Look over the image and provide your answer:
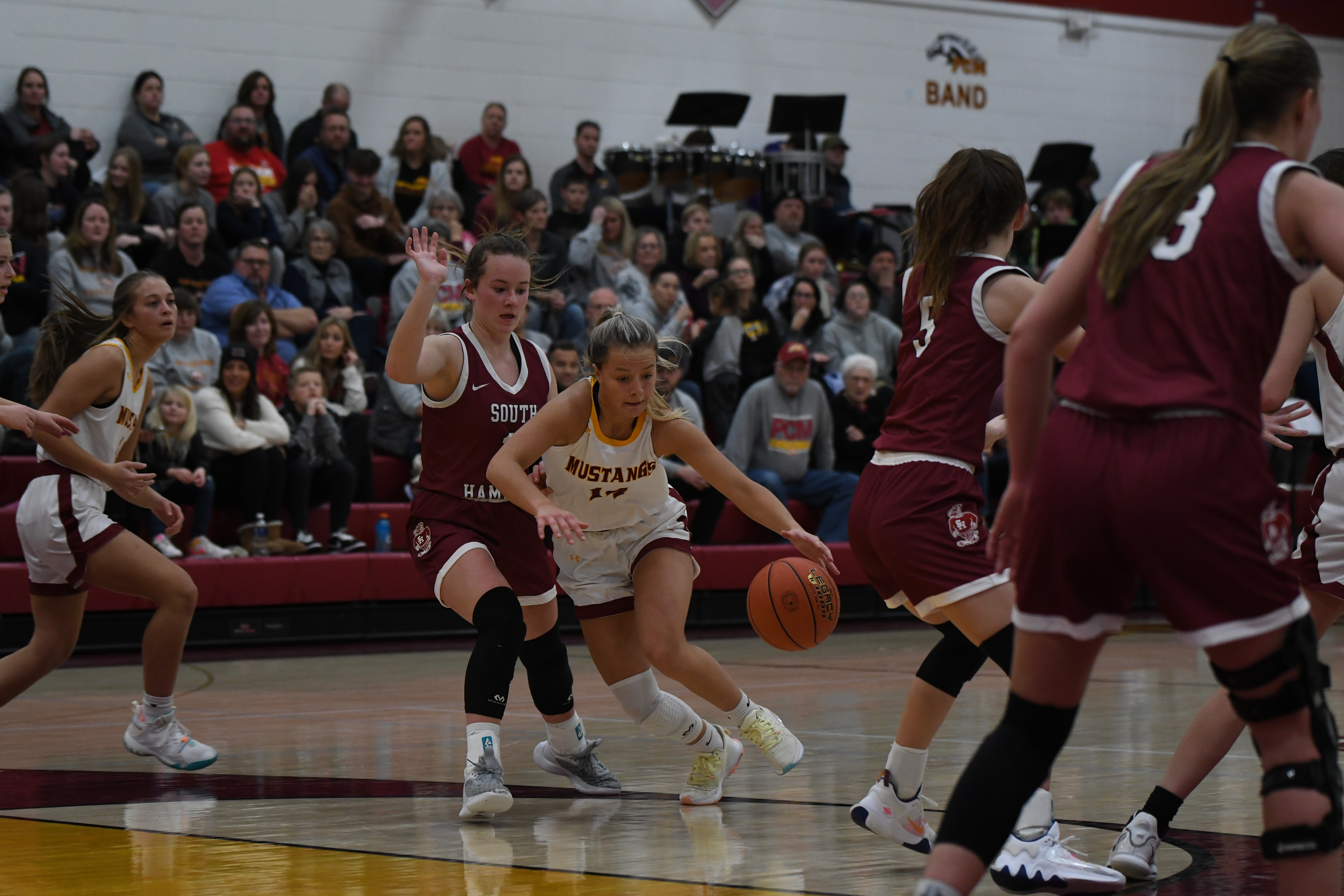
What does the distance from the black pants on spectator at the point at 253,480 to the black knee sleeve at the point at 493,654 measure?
5.18m

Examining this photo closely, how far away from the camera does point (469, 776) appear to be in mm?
4141

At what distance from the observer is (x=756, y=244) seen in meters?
12.9

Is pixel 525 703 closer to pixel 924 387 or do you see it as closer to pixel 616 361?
pixel 616 361

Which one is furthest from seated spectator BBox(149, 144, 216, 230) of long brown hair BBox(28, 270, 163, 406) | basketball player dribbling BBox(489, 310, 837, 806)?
basketball player dribbling BBox(489, 310, 837, 806)

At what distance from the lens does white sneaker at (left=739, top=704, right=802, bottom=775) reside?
441 centimetres

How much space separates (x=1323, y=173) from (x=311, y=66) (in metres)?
11.0

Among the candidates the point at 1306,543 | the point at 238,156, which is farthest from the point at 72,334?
the point at 238,156

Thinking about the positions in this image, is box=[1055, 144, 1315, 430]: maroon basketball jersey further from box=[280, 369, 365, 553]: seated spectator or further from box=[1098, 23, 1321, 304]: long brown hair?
box=[280, 369, 365, 553]: seated spectator

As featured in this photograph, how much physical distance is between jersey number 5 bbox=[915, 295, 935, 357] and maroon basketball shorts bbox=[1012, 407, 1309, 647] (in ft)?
3.98

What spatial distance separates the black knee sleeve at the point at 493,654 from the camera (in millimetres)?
4262

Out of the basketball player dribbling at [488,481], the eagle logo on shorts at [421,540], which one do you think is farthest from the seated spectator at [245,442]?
the eagle logo on shorts at [421,540]

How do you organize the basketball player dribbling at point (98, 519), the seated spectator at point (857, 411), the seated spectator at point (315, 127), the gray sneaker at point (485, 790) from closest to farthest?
the gray sneaker at point (485, 790) < the basketball player dribbling at point (98, 519) < the seated spectator at point (857, 411) < the seated spectator at point (315, 127)

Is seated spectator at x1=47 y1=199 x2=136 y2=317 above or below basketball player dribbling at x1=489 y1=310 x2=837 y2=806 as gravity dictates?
above

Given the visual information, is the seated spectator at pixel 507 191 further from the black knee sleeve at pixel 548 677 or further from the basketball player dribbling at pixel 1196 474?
the basketball player dribbling at pixel 1196 474
